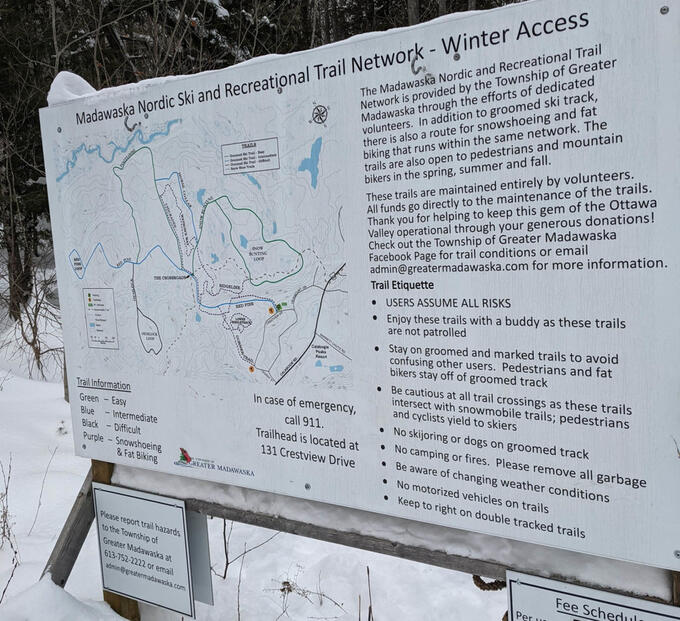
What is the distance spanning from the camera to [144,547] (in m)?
2.84

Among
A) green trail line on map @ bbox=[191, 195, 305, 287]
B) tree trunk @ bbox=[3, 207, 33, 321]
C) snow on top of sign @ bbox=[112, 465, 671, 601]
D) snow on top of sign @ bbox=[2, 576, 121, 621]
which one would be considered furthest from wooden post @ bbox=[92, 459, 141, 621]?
Answer: tree trunk @ bbox=[3, 207, 33, 321]

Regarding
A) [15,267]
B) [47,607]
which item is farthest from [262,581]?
[15,267]

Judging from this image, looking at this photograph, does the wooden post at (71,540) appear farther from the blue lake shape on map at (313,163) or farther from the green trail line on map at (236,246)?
the blue lake shape on map at (313,163)

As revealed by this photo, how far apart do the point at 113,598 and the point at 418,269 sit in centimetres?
223

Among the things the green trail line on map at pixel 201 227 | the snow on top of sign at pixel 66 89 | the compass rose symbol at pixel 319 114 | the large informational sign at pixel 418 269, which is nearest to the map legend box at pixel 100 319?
the large informational sign at pixel 418 269

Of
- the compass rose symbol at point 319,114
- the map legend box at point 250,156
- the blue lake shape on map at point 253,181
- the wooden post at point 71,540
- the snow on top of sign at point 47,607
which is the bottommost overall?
the snow on top of sign at point 47,607

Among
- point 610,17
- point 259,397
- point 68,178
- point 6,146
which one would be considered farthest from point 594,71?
point 6,146

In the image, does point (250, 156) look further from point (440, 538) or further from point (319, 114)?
point (440, 538)

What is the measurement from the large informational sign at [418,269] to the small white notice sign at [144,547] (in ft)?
0.83

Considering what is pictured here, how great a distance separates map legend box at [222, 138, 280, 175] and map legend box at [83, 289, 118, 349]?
804 millimetres

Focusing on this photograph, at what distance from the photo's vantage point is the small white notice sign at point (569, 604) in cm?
179

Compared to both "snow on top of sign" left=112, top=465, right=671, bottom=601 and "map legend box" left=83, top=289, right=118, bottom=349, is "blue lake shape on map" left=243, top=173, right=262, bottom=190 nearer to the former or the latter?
"map legend box" left=83, top=289, right=118, bottom=349

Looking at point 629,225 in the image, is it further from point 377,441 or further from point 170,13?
point 170,13

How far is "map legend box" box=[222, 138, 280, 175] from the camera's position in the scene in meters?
2.20
